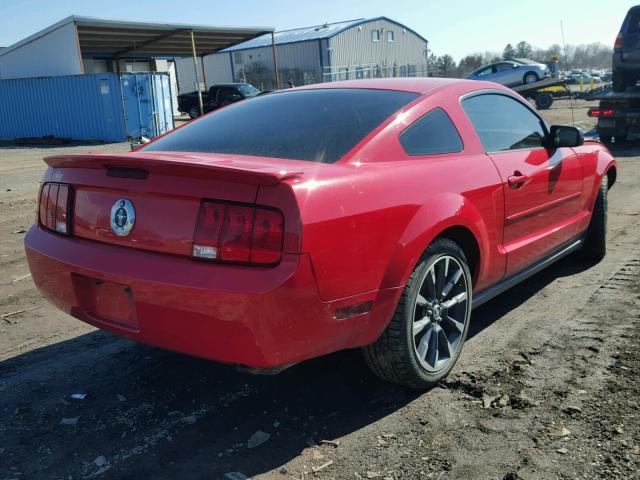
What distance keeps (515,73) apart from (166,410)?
97.5 ft

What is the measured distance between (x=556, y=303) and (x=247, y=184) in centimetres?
275

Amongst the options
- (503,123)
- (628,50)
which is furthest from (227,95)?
(503,123)

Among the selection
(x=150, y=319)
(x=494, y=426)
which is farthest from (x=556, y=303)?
(x=150, y=319)

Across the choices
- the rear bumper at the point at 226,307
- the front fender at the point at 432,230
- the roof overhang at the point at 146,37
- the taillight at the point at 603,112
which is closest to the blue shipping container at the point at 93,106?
the roof overhang at the point at 146,37

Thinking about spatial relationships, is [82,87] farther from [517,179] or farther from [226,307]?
[226,307]

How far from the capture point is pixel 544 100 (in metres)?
27.5

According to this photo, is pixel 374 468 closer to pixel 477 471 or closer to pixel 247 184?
pixel 477 471

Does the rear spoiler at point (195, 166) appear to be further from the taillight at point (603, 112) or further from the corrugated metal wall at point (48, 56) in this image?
the corrugated metal wall at point (48, 56)

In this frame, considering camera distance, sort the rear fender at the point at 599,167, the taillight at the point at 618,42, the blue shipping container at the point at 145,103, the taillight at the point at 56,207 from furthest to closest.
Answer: the blue shipping container at the point at 145,103
the taillight at the point at 618,42
the rear fender at the point at 599,167
the taillight at the point at 56,207

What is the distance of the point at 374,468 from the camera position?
2.57m

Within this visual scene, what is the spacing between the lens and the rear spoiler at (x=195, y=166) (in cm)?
252

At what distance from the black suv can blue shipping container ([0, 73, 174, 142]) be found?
48.9 feet

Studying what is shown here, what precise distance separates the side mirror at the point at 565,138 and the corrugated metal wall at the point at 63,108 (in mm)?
19984

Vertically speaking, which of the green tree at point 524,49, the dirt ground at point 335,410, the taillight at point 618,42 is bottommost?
the dirt ground at point 335,410
